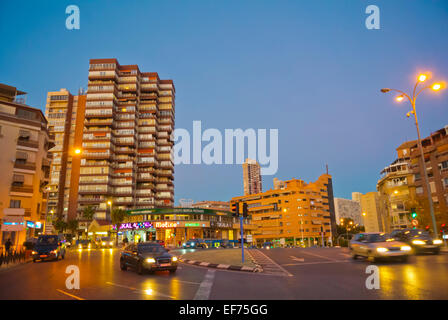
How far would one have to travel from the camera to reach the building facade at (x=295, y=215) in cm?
11975

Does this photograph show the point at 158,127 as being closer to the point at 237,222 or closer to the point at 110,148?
the point at 110,148

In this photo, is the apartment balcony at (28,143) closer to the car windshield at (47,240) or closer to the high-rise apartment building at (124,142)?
the car windshield at (47,240)

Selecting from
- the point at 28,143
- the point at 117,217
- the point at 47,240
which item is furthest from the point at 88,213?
the point at 47,240

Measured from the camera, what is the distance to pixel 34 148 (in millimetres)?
44188

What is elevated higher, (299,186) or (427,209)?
(299,186)

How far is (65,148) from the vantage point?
4235 inches

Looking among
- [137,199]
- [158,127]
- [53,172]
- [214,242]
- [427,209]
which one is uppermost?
[158,127]

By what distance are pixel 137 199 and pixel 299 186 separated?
205 feet

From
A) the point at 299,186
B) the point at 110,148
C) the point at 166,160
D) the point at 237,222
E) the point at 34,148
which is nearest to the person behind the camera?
the point at 34,148

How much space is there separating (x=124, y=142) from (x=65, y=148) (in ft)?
71.1

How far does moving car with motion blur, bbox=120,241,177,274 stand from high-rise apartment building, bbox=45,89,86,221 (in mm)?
93841

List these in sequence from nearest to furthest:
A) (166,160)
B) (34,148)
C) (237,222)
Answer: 1. (34,148)
2. (237,222)
3. (166,160)

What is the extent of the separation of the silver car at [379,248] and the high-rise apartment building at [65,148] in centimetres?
9871
